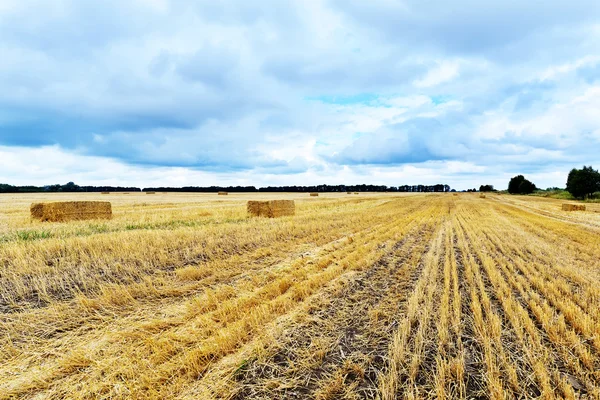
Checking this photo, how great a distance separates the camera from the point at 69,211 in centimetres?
1590

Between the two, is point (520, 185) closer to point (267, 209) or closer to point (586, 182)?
point (586, 182)

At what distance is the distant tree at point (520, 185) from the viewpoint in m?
115

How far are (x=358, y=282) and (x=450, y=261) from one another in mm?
3097

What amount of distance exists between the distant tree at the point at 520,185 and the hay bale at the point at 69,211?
134 metres

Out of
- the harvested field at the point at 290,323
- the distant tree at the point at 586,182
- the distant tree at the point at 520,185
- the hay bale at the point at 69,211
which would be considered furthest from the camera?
the distant tree at the point at 520,185

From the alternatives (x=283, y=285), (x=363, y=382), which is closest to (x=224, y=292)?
(x=283, y=285)

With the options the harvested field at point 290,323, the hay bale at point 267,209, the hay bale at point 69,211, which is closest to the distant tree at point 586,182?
the hay bale at point 267,209

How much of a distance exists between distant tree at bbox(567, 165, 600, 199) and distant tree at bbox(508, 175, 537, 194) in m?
62.0

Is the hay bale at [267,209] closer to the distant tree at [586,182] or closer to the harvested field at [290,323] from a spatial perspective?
the harvested field at [290,323]

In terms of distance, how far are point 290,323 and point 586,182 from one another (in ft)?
244

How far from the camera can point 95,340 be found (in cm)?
411

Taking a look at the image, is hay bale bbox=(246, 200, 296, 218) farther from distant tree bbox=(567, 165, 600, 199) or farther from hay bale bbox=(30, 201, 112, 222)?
distant tree bbox=(567, 165, 600, 199)

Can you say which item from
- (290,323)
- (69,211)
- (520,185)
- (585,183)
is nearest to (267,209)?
(69,211)

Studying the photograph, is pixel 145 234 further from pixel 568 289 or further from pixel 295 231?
pixel 568 289
